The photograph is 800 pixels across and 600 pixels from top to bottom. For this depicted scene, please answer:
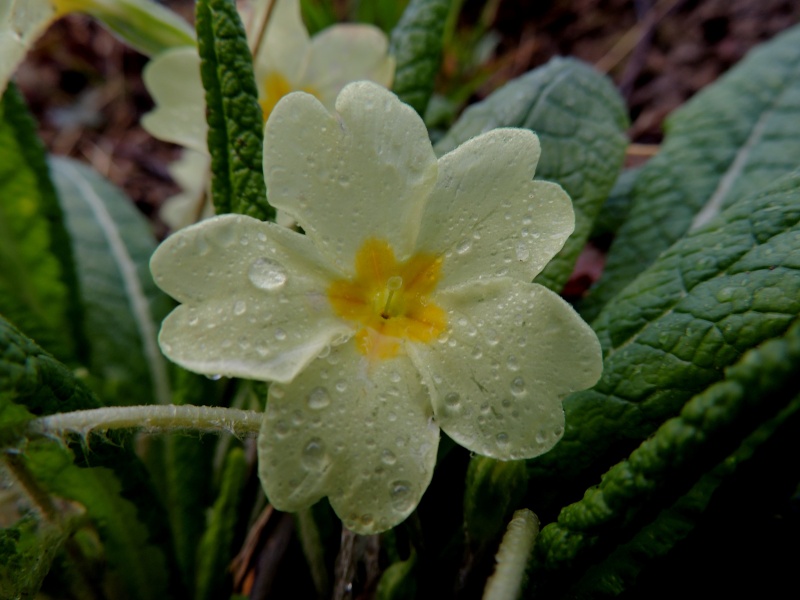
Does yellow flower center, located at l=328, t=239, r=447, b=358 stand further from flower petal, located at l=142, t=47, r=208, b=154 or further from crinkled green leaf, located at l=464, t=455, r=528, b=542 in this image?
flower petal, located at l=142, t=47, r=208, b=154

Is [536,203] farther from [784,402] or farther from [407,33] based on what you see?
[407,33]

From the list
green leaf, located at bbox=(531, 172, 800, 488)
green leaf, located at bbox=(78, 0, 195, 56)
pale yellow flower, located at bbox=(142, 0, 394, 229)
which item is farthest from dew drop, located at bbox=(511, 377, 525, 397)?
green leaf, located at bbox=(78, 0, 195, 56)

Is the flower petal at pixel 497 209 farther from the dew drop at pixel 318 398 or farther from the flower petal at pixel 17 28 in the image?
the flower petal at pixel 17 28

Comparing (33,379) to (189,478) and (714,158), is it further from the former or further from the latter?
(714,158)

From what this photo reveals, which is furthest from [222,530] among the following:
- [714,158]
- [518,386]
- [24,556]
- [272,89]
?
[714,158]

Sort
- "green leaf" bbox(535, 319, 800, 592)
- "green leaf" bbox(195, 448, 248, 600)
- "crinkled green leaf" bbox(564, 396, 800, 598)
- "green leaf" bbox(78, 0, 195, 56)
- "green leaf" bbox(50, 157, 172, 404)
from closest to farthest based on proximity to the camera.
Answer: "green leaf" bbox(535, 319, 800, 592)
"crinkled green leaf" bbox(564, 396, 800, 598)
"green leaf" bbox(195, 448, 248, 600)
"green leaf" bbox(78, 0, 195, 56)
"green leaf" bbox(50, 157, 172, 404)

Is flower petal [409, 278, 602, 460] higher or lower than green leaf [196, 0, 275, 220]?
lower

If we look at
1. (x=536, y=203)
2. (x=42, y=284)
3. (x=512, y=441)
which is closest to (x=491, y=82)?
(x=42, y=284)

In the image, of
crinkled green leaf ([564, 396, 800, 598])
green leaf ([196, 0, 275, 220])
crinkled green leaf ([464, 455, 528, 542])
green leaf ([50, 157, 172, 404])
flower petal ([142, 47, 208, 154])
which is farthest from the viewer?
green leaf ([50, 157, 172, 404])

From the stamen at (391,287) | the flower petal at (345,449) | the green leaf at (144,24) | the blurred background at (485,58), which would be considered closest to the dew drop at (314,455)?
the flower petal at (345,449)
